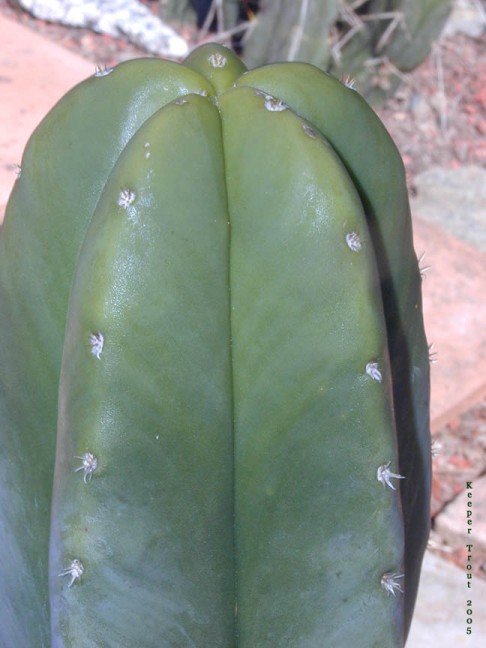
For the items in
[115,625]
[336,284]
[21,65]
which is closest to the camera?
[336,284]

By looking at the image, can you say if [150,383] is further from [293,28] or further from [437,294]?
[293,28]

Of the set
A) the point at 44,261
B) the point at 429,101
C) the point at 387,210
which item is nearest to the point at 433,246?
the point at 429,101

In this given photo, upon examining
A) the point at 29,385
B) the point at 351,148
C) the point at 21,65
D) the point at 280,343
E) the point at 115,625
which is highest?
the point at 351,148

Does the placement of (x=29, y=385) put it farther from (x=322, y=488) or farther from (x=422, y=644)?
(x=422, y=644)

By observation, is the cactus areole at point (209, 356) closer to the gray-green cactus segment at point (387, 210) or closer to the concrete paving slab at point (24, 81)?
the gray-green cactus segment at point (387, 210)

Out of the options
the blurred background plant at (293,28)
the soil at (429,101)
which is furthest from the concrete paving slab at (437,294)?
the blurred background plant at (293,28)

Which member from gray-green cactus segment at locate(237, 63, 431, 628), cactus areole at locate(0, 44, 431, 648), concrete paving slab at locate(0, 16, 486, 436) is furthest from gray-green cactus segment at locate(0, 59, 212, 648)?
concrete paving slab at locate(0, 16, 486, 436)

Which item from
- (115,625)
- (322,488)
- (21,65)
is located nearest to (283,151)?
(322,488)

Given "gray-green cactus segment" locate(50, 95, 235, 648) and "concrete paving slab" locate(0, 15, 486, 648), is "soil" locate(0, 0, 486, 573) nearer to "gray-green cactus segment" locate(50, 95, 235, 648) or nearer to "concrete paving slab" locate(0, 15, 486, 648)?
"concrete paving slab" locate(0, 15, 486, 648)
